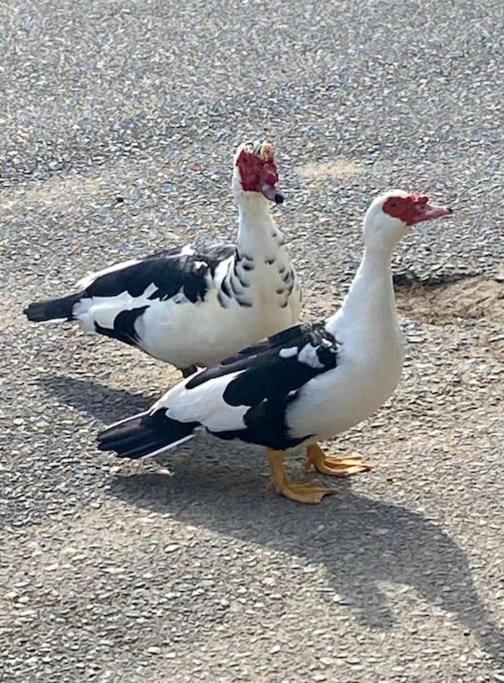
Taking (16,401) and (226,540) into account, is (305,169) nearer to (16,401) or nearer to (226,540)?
(16,401)

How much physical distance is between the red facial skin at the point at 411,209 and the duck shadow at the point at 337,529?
0.88m

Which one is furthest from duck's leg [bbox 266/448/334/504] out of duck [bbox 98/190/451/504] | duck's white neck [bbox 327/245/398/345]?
duck's white neck [bbox 327/245/398/345]

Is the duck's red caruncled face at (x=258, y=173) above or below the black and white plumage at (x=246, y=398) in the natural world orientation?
above

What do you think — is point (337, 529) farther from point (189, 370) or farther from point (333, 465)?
point (189, 370)

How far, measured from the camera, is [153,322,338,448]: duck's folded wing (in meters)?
4.64

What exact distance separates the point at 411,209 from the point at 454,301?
1.38m

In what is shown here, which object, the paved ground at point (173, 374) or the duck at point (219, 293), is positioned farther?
the duck at point (219, 293)

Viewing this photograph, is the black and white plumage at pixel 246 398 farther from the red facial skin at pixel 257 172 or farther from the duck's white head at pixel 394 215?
the red facial skin at pixel 257 172

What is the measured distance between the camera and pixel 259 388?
4.67 m

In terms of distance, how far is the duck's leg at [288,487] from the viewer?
15.4 feet

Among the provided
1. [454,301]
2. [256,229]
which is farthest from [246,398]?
[454,301]

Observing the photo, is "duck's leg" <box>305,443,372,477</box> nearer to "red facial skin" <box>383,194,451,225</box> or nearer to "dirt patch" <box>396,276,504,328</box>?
"red facial skin" <box>383,194,451,225</box>

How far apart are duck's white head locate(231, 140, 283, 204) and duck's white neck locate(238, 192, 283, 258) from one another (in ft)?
0.10

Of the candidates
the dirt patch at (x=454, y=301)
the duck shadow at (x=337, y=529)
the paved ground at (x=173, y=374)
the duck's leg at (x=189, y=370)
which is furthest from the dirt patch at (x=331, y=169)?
the duck shadow at (x=337, y=529)
